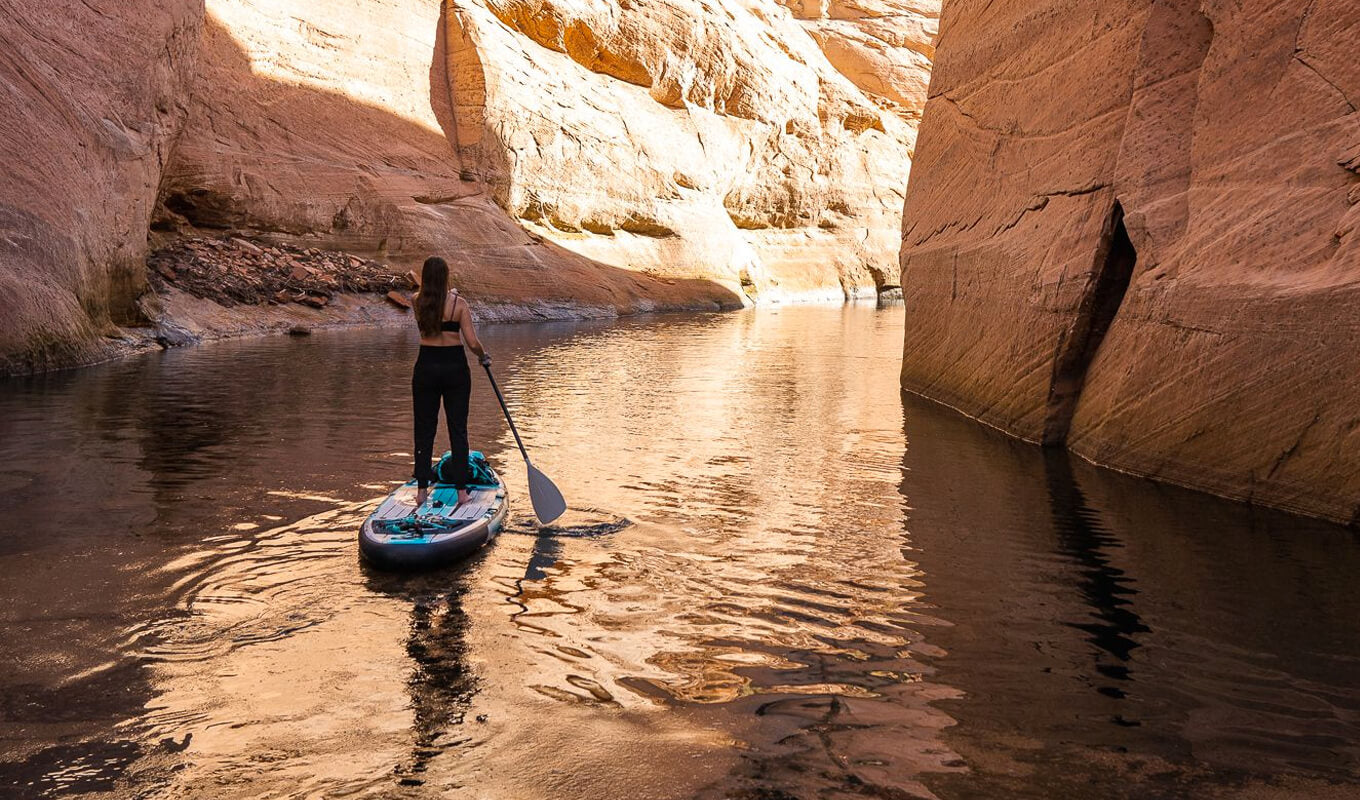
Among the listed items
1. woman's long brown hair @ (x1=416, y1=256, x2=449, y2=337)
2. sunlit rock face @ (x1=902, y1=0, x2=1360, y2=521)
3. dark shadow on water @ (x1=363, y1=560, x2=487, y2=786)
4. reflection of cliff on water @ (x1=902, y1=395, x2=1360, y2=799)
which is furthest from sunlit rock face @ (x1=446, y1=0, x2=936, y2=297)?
dark shadow on water @ (x1=363, y1=560, x2=487, y2=786)

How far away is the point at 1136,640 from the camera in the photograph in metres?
5.48

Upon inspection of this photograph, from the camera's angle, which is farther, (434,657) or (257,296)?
(257,296)

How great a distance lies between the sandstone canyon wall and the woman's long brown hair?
11.0 meters

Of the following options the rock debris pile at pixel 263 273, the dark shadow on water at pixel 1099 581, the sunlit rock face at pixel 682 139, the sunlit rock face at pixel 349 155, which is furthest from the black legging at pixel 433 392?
the sunlit rock face at pixel 682 139

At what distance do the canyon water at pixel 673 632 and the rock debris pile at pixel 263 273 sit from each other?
48.1 ft

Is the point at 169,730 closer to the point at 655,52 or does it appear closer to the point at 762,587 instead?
the point at 762,587

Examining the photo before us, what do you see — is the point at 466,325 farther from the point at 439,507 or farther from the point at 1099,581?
the point at 1099,581

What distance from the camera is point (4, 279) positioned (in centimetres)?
1490

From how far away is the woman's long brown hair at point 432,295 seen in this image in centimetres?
713

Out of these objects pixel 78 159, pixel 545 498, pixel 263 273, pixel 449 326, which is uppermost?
pixel 78 159

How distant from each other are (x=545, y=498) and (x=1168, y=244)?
251 inches

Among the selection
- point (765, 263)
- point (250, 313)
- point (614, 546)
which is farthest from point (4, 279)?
point (765, 263)

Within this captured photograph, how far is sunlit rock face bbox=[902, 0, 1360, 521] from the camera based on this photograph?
809 centimetres

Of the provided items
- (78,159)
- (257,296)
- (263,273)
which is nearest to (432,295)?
(78,159)
